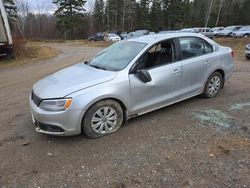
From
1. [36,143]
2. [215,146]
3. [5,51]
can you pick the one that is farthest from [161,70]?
[5,51]

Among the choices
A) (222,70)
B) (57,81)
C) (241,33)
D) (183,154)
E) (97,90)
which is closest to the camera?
(183,154)

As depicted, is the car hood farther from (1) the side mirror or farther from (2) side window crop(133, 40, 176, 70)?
(2) side window crop(133, 40, 176, 70)

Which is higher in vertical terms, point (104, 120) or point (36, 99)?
point (36, 99)

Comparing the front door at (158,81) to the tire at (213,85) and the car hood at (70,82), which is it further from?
the tire at (213,85)

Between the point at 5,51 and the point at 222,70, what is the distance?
12.2 m

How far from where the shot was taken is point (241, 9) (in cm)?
4753

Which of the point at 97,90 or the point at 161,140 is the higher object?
the point at 97,90

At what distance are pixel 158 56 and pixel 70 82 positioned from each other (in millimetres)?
1708

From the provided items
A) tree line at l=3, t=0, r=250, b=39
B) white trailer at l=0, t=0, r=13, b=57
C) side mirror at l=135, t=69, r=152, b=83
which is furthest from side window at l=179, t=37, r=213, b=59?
tree line at l=3, t=0, r=250, b=39

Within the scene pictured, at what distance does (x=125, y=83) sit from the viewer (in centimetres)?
374

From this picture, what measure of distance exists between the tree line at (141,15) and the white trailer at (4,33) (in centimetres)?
3716

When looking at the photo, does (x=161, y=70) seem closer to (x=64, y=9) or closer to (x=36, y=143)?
(x=36, y=143)

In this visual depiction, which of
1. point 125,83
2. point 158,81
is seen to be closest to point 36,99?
point 125,83

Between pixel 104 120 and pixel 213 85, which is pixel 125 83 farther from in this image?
pixel 213 85
